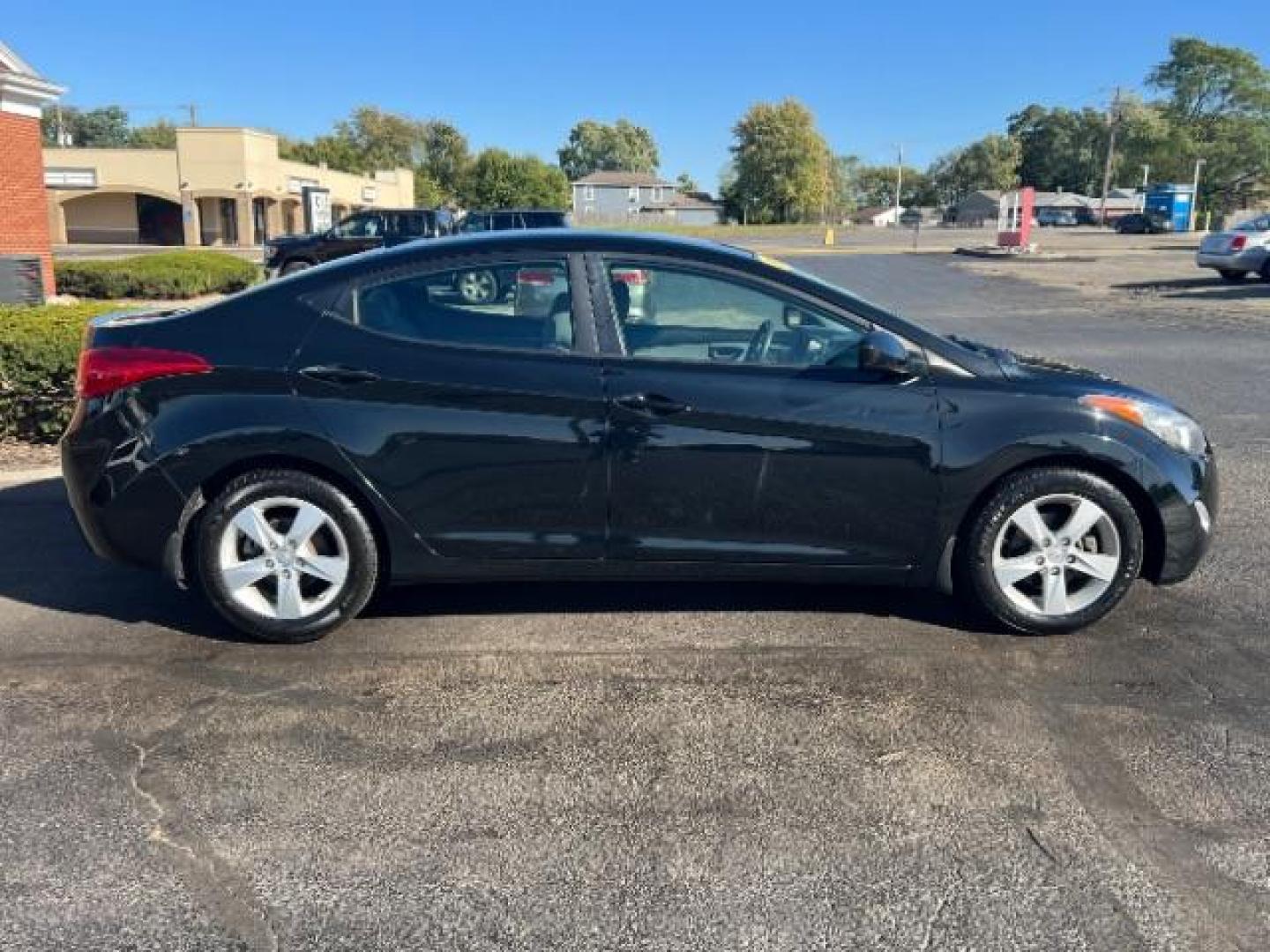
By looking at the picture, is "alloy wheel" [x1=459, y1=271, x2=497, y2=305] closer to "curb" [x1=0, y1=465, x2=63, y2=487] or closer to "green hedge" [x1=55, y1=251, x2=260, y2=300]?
"curb" [x1=0, y1=465, x2=63, y2=487]

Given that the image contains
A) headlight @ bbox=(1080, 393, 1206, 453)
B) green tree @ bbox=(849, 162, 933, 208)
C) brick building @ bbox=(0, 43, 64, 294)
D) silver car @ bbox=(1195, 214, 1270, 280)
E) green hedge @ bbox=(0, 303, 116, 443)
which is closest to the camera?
headlight @ bbox=(1080, 393, 1206, 453)

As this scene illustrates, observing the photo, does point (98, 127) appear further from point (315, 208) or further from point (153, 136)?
point (315, 208)

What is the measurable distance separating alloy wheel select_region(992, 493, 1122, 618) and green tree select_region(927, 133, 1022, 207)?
480 ft

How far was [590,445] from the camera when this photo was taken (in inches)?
158

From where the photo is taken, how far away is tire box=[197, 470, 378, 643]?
4.07m

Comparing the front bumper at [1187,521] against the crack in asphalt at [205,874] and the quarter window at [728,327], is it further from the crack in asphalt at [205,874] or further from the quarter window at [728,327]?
the crack in asphalt at [205,874]

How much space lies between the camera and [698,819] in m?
2.98

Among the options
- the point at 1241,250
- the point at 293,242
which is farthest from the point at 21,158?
the point at 1241,250

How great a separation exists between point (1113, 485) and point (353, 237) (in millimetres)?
23892

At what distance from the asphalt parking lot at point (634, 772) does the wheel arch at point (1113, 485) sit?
30 cm

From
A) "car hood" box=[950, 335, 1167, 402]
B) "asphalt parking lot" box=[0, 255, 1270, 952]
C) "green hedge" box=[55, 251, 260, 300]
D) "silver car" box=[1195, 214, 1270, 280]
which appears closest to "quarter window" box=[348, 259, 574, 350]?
"asphalt parking lot" box=[0, 255, 1270, 952]

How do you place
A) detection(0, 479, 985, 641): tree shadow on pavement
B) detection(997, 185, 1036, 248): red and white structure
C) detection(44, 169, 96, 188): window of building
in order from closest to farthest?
1. detection(0, 479, 985, 641): tree shadow on pavement
2. detection(997, 185, 1036, 248): red and white structure
3. detection(44, 169, 96, 188): window of building

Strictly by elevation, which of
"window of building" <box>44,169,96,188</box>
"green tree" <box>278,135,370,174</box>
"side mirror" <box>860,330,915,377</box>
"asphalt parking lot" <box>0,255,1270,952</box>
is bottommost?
"asphalt parking lot" <box>0,255,1270,952</box>

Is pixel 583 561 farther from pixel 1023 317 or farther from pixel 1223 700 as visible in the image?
pixel 1023 317
